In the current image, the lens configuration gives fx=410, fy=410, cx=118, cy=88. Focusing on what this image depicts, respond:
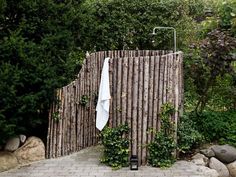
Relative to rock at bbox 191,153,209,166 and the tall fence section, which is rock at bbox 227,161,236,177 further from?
the tall fence section

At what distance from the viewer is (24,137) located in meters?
7.19

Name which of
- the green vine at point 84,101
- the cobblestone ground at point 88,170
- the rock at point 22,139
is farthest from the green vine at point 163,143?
the rock at point 22,139

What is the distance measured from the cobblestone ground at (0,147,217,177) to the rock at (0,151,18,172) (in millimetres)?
110

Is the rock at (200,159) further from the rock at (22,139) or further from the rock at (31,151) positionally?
the rock at (22,139)

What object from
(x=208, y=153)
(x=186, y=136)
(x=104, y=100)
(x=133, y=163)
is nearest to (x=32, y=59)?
(x=104, y=100)

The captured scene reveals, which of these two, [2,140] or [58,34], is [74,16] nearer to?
[58,34]

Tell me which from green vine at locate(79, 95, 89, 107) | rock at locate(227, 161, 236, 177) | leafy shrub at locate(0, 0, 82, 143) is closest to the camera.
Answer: leafy shrub at locate(0, 0, 82, 143)

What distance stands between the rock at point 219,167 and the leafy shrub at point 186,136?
18.8 inches

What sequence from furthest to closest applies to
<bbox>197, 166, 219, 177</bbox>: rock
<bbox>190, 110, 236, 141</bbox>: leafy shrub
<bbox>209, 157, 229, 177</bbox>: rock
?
1. <bbox>190, 110, 236, 141</bbox>: leafy shrub
2. <bbox>209, 157, 229, 177</bbox>: rock
3. <bbox>197, 166, 219, 177</bbox>: rock

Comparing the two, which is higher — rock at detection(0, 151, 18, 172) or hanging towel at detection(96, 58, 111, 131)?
hanging towel at detection(96, 58, 111, 131)

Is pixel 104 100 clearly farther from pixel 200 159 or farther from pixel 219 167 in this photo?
pixel 219 167

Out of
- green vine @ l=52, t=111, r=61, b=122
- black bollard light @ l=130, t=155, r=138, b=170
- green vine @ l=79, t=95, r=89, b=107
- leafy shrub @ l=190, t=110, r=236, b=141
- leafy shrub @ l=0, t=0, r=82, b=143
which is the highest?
leafy shrub @ l=0, t=0, r=82, b=143

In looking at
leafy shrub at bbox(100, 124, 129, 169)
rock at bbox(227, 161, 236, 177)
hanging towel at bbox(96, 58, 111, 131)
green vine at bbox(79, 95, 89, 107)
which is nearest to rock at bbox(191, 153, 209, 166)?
rock at bbox(227, 161, 236, 177)

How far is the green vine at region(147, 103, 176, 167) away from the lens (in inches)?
272
